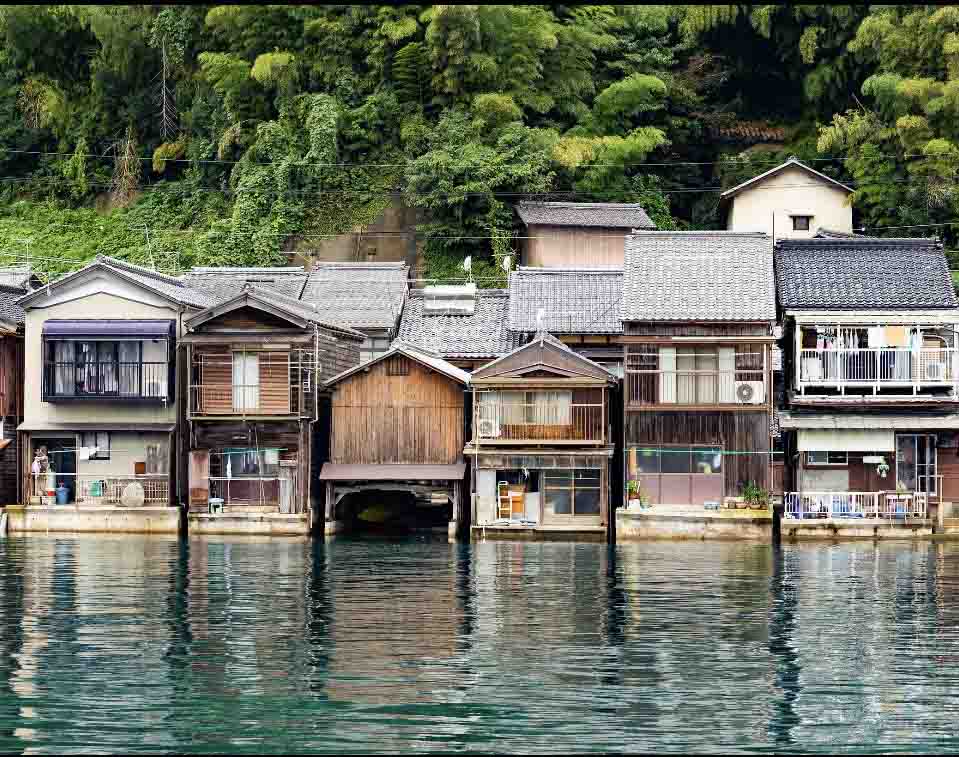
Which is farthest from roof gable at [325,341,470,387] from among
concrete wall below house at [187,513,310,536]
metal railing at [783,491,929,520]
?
metal railing at [783,491,929,520]

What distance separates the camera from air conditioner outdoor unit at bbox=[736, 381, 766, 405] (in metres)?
47.9

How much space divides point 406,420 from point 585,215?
622 inches

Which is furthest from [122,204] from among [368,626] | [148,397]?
[368,626]

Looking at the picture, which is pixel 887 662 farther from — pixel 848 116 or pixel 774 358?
pixel 848 116

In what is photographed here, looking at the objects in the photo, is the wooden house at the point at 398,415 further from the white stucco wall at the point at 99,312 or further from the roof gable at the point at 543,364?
the white stucco wall at the point at 99,312

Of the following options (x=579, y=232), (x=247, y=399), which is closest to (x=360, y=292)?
(x=247, y=399)

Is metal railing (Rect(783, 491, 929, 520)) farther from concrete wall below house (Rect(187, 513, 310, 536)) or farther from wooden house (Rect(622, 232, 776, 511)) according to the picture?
concrete wall below house (Rect(187, 513, 310, 536))

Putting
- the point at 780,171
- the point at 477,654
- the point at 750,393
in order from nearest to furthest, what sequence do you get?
the point at 477,654
the point at 750,393
the point at 780,171

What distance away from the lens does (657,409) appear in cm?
4809

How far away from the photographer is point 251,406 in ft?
161

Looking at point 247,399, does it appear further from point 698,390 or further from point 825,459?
point 825,459

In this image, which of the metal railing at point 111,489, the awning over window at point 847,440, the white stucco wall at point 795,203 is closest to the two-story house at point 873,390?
the awning over window at point 847,440

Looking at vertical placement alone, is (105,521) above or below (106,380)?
below

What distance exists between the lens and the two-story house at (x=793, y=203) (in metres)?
61.0
